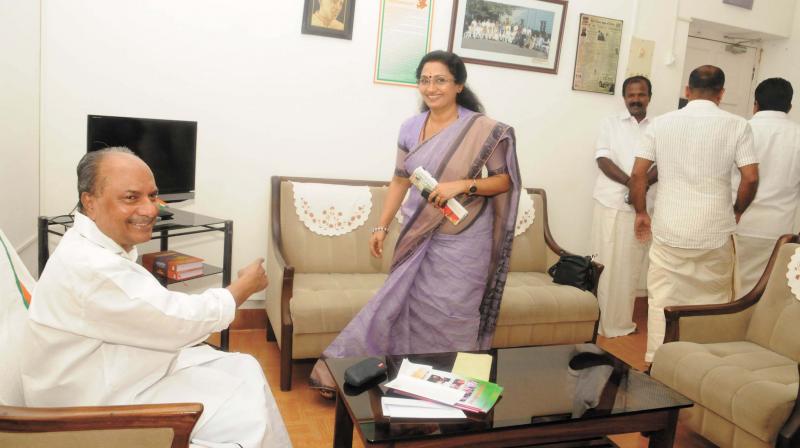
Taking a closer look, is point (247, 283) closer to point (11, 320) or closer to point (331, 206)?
point (11, 320)

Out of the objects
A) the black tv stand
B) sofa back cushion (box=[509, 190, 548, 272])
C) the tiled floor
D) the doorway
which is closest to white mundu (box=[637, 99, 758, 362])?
the tiled floor

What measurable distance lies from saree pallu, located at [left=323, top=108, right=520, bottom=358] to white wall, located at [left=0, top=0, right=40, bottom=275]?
4.84 ft

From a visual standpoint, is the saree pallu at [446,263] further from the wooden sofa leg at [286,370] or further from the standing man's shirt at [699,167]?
the standing man's shirt at [699,167]

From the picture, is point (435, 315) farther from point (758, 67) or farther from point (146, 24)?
point (758, 67)

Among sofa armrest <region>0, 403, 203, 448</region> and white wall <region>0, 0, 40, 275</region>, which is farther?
white wall <region>0, 0, 40, 275</region>

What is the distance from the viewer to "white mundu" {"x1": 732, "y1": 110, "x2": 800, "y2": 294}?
3.30m

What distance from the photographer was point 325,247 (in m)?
3.32

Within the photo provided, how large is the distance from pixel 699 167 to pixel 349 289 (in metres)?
1.80

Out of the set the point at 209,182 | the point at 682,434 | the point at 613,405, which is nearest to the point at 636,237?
the point at 682,434

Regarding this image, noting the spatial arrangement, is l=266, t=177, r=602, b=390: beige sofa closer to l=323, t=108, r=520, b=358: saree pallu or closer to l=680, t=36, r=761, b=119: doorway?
l=323, t=108, r=520, b=358: saree pallu

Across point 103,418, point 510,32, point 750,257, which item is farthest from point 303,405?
point 750,257

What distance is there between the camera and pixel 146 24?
3.07 meters

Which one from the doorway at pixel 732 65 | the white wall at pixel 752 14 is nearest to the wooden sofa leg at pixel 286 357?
the white wall at pixel 752 14

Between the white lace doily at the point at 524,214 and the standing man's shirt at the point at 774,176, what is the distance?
3.87 ft
